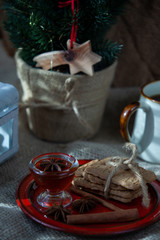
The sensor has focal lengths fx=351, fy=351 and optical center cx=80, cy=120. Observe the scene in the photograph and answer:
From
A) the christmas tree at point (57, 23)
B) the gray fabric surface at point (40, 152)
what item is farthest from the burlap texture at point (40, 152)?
the christmas tree at point (57, 23)

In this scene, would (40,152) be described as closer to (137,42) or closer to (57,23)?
(57,23)

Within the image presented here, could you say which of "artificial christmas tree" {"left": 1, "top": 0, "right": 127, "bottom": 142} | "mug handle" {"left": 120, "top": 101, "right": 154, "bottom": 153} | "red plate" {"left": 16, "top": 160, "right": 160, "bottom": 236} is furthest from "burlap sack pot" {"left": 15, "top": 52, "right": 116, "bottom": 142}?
"red plate" {"left": 16, "top": 160, "right": 160, "bottom": 236}

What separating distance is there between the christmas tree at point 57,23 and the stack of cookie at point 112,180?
261 mm

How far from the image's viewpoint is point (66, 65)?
753 millimetres

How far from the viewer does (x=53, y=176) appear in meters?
0.54

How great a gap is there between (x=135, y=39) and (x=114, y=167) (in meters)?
0.45

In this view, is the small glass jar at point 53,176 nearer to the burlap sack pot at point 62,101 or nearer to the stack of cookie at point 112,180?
the stack of cookie at point 112,180

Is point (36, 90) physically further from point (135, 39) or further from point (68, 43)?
point (135, 39)

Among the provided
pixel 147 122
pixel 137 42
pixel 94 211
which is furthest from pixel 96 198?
pixel 137 42

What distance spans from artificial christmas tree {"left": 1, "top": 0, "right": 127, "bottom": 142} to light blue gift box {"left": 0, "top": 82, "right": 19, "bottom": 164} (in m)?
0.10

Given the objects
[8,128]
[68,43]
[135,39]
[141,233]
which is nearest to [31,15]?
[68,43]

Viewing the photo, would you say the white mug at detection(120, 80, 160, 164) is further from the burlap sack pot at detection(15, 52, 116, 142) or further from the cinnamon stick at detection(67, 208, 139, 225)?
the cinnamon stick at detection(67, 208, 139, 225)

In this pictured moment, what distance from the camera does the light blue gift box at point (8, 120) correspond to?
65 centimetres

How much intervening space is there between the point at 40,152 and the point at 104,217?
0.31 m
